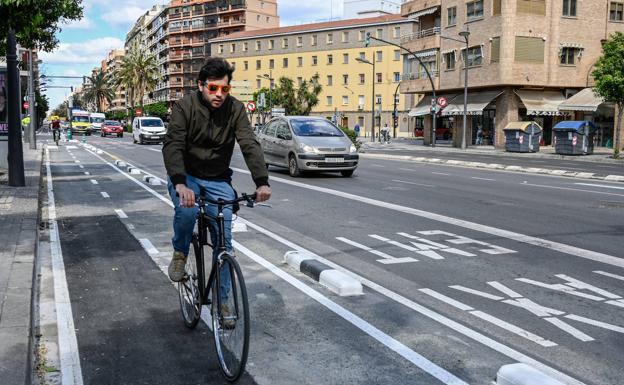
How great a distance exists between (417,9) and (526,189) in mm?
42833

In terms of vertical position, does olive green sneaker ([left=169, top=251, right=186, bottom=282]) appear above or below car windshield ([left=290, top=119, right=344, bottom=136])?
below

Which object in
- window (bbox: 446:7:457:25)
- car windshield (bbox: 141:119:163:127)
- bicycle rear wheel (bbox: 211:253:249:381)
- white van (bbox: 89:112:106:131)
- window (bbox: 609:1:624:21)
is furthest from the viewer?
white van (bbox: 89:112:106:131)

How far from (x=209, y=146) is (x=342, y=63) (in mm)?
86580

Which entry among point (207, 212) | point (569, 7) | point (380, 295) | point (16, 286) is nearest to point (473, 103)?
point (569, 7)

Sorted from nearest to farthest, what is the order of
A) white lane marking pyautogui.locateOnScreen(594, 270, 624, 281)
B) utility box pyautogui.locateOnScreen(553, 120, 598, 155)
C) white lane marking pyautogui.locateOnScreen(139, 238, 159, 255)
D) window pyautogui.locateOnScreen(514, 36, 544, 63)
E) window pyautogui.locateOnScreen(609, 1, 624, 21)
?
white lane marking pyautogui.locateOnScreen(594, 270, 624, 281) → white lane marking pyautogui.locateOnScreen(139, 238, 159, 255) → utility box pyautogui.locateOnScreen(553, 120, 598, 155) → window pyautogui.locateOnScreen(514, 36, 544, 63) → window pyautogui.locateOnScreen(609, 1, 624, 21)

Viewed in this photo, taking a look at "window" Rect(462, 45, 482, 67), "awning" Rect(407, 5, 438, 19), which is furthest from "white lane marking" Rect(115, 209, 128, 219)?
"awning" Rect(407, 5, 438, 19)

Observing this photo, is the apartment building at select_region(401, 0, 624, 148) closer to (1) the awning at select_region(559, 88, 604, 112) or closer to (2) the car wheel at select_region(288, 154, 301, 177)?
(1) the awning at select_region(559, 88, 604, 112)

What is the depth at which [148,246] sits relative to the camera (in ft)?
26.4

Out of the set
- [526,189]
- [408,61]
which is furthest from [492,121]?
[526,189]

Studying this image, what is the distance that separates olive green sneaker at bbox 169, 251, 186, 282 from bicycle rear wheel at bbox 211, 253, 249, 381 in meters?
0.63

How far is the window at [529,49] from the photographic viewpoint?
43344 millimetres

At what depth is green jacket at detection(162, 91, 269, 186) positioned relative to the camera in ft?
13.8

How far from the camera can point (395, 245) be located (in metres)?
8.07

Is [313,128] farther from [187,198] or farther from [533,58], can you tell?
[533,58]
